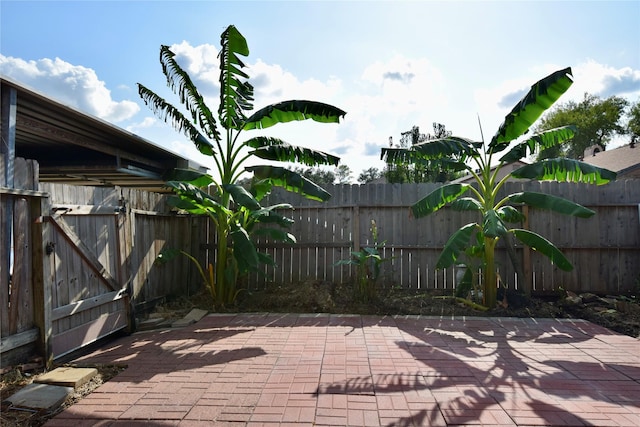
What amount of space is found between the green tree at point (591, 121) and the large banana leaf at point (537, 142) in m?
31.3

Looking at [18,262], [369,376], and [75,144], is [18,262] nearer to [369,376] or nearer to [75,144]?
[75,144]

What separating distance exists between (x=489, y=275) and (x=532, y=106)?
262cm

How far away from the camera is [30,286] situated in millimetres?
3479

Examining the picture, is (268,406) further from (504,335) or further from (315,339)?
(504,335)

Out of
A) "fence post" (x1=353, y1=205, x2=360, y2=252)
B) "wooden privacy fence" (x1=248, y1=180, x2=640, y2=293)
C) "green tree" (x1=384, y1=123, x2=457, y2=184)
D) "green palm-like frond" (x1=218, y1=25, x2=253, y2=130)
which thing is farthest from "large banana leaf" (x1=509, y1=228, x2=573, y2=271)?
"green tree" (x1=384, y1=123, x2=457, y2=184)

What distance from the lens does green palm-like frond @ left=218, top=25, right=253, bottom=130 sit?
5434 millimetres

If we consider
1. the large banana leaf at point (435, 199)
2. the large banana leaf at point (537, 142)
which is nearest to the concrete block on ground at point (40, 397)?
the large banana leaf at point (435, 199)

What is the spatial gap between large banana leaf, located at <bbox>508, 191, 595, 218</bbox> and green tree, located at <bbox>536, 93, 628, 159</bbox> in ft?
105

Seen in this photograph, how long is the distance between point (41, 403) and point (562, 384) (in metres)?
4.31

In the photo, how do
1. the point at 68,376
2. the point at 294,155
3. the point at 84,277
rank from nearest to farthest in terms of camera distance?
the point at 68,376 < the point at 84,277 < the point at 294,155

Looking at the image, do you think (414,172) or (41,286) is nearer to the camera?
(41,286)

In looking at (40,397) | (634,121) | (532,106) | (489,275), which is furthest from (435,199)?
(634,121)

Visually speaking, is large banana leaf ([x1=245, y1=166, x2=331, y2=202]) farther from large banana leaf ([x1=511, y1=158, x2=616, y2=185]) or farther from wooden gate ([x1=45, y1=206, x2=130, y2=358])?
large banana leaf ([x1=511, y1=158, x2=616, y2=185])

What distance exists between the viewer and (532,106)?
16.8 ft
